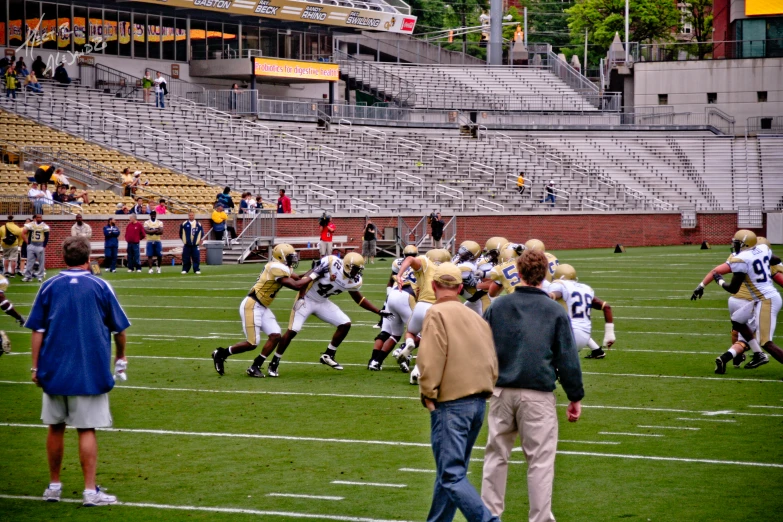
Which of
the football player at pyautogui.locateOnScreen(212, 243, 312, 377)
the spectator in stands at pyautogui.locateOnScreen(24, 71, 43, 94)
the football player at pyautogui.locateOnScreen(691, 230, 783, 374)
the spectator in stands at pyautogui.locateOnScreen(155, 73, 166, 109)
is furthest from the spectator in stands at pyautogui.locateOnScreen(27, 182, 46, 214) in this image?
the football player at pyautogui.locateOnScreen(691, 230, 783, 374)

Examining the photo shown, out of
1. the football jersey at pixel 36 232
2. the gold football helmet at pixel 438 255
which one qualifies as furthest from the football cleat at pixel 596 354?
the football jersey at pixel 36 232

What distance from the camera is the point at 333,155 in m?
43.3

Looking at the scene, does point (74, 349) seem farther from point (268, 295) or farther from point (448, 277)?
point (268, 295)

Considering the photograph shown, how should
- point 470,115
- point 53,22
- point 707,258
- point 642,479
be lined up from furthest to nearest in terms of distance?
point 470,115 → point 53,22 → point 707,258 → point 642,479

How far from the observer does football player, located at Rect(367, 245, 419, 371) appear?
13.4 metres

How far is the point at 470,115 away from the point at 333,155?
12562mm

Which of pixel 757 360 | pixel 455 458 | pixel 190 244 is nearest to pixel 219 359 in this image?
pixel 757 360

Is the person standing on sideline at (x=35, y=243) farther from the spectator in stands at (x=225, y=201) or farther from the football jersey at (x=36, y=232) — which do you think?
the spectator in stands at (x=225, y=201)

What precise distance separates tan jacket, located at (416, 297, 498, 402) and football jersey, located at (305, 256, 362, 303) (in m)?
6.85

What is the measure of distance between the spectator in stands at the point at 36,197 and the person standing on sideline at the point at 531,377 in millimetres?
24548

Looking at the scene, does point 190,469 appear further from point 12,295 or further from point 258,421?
point 12,295

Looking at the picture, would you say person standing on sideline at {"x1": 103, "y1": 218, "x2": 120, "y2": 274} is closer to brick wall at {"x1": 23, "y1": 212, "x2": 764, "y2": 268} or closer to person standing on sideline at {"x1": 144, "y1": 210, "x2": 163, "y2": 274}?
person standing on sideline at {"x1": 144, "y1": 210, "x2": 163, "y2": 274}

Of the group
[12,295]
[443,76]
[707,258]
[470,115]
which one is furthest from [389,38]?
[12,295]

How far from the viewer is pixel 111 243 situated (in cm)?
2855
